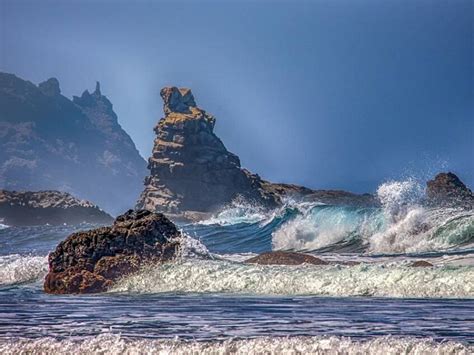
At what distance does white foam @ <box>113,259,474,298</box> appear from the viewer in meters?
14.9

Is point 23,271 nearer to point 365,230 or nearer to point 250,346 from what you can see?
point 250,346

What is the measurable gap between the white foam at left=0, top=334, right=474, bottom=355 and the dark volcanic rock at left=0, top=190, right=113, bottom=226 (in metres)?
127

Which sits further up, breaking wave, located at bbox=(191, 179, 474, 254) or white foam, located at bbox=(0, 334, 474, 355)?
breaking wave, located at bbox=(191, 179, 474, 254)

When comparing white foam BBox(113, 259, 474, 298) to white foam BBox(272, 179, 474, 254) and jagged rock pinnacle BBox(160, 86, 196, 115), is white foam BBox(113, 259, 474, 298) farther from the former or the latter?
jagged rock pinnacle BBox(160, 86, 196, 115)

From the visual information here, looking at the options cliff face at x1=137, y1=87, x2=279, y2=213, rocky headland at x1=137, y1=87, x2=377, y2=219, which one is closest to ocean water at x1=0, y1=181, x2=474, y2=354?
rocky headland at x1=137, y1=87, x2=377, y2=219

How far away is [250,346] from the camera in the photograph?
8.09 m

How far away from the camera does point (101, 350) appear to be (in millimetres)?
8203

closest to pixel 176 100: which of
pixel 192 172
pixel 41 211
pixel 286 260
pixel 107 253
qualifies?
pixel 192 172

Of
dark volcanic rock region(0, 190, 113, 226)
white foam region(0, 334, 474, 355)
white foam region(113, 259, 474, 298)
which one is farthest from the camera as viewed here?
dark volcanic rock region(0, 190, 113, 226)

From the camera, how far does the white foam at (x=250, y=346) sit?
7.82 metres

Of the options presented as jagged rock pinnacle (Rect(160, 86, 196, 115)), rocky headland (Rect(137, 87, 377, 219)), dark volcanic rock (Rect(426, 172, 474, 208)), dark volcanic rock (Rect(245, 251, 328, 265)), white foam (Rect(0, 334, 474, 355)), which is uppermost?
jagged rock pinnacle (Rect(160, 86, 196, 115))

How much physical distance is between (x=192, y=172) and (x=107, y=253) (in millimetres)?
128486

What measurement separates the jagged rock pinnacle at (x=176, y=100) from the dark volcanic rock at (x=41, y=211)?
108 ft

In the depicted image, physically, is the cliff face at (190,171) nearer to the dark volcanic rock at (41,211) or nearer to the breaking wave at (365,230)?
the dark volcanic rock at (41,211)
